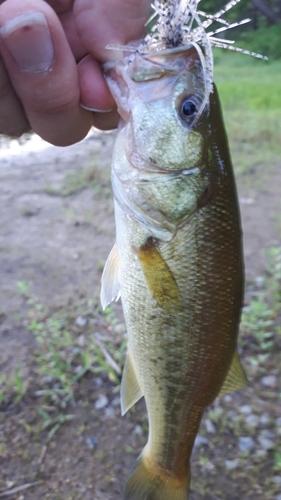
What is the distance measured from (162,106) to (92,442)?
2.04 meters

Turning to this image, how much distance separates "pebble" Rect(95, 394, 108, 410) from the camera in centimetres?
276

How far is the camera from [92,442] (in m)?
2.60

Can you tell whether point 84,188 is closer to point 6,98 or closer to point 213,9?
point 6,98

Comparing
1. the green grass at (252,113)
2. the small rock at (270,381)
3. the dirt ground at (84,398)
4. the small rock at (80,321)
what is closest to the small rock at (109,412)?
the dirt ground at (84,398)

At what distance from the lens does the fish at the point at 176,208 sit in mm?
1310

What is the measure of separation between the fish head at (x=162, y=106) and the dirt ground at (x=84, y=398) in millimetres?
1862

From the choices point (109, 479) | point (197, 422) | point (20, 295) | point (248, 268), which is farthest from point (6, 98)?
point (248, 268)

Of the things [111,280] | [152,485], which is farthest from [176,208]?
[152,485]

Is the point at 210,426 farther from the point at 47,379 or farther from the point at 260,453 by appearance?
the point at 47,379

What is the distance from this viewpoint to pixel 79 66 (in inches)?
58.8

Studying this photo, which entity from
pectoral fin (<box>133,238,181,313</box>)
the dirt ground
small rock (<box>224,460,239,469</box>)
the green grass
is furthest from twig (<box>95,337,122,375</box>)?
the green grass

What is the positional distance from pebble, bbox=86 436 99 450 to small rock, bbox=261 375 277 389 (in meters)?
1.11

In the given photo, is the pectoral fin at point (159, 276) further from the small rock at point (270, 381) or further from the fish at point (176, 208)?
the small rock at point (270, 381)

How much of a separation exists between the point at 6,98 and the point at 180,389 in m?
1.14
